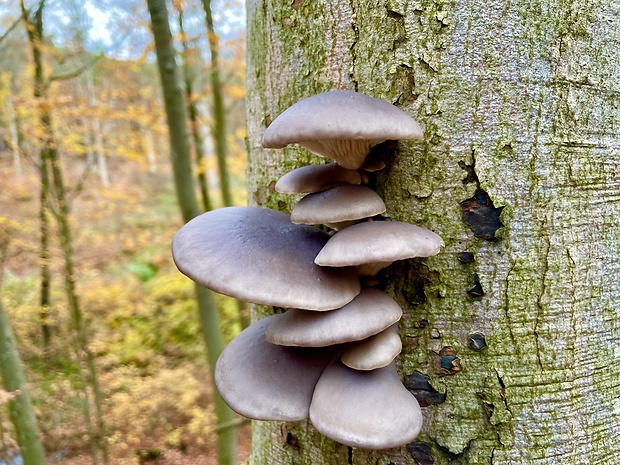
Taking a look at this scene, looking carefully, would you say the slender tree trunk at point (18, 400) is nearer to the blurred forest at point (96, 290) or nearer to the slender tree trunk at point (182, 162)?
the blurred forest at point (96, 290)

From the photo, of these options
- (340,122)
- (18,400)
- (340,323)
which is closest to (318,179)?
(340,122)

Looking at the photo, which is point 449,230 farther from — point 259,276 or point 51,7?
point 51,7

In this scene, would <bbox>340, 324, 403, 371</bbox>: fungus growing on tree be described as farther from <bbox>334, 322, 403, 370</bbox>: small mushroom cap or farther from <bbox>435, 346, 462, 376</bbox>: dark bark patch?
<bbox>435, 346, 462, 376</bbox>: dark bark patch

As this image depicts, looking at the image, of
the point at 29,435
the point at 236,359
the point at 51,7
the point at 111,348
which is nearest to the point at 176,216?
the point at 111,348

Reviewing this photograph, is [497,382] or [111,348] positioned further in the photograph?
[111,348]

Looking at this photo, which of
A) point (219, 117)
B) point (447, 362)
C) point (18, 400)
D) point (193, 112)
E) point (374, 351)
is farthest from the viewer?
point (193, 112)

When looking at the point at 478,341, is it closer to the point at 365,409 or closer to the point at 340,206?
the point at 365,409
